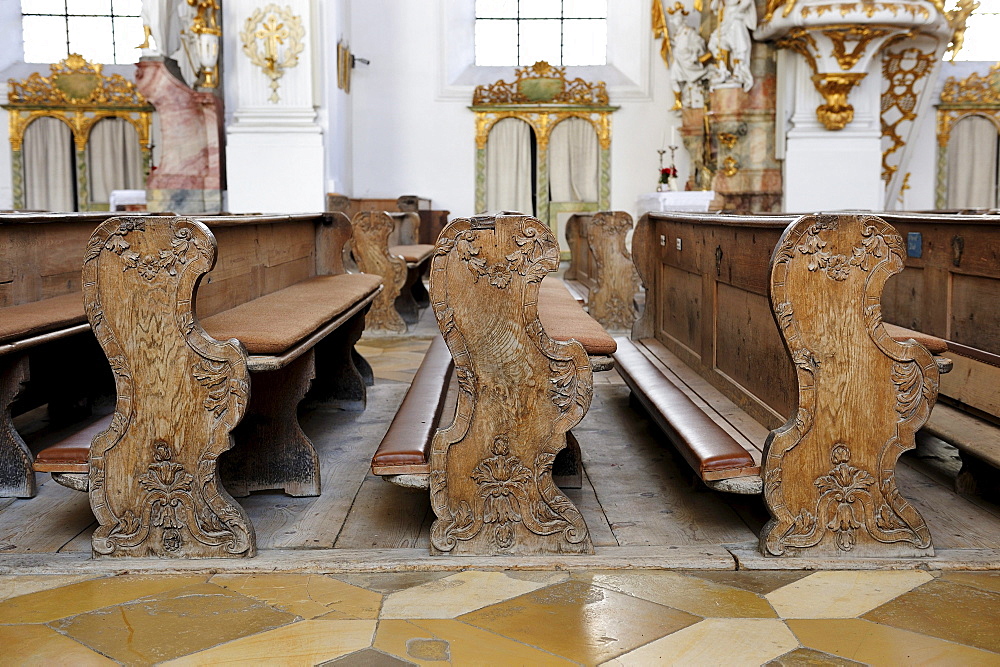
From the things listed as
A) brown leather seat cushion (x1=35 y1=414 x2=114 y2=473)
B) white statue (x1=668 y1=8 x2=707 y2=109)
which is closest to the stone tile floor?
brown leather seat cushion (x1=35 y1=414 x2=114 y2=473)

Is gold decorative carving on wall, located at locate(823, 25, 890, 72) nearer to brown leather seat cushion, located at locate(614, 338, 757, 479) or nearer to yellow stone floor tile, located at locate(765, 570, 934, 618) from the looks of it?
brown leather seat cushion, located at locate(614, 338, 757, 479)

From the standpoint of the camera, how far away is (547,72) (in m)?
13.1

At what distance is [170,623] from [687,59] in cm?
1052

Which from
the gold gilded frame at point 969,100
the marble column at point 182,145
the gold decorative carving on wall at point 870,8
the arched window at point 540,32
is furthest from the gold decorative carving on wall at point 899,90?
the marble column at point 182,145

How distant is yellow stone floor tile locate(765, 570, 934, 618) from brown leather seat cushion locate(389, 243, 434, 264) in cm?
499

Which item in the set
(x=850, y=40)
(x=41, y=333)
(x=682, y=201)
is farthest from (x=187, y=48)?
(x=41, y=333)

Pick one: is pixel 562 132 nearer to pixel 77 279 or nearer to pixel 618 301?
pixel 618 301

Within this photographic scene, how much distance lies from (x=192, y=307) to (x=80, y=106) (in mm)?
12245

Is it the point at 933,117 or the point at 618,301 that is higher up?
the point at 933,117

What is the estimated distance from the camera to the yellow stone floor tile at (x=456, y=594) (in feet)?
7.16

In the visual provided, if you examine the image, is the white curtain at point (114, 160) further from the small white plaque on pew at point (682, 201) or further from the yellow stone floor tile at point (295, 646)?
the yellow stone floor tile at point (295, 646)

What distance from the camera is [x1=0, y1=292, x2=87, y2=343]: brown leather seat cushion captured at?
289 centimetres

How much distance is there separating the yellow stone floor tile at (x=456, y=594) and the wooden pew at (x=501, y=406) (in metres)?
0.15

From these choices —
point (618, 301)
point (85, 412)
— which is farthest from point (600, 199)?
point (85, 412)
